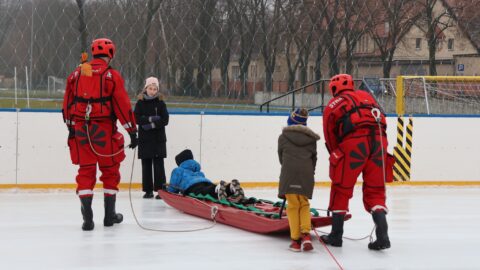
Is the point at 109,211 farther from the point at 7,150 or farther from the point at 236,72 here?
the point at 236,72

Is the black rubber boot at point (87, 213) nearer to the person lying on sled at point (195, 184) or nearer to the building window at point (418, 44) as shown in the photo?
the person lying on sled at point (195, 184)

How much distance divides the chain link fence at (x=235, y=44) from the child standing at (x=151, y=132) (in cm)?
73

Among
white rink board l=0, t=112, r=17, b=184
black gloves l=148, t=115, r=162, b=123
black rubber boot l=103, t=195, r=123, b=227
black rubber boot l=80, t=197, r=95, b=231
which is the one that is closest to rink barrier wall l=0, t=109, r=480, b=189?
white rink board l=0, t=112, r=17, b=184

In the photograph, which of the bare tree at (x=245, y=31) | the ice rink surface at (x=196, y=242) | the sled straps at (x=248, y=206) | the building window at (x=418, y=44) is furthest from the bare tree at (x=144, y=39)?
the building window at (x=418, y=44)

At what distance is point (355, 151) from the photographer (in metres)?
5.60

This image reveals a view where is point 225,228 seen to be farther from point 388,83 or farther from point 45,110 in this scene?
point 388,83

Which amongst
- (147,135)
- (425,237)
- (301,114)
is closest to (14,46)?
(147,135)

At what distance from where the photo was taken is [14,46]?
Result: 8906mm

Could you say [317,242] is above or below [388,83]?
below

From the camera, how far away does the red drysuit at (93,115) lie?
6293mm

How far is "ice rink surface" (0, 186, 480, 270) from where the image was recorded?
17.1 ft

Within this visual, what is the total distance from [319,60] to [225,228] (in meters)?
4.12

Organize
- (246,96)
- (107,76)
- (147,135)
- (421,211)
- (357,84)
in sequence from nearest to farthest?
1. (107,76)
2. (421,211)
3. (147,135)
4. (246,96)
5. (357,84)

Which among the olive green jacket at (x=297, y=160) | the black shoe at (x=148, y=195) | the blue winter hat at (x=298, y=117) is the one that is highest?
the blue winter hat at (x=298, y=117)
